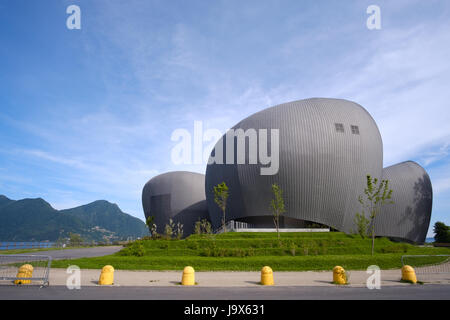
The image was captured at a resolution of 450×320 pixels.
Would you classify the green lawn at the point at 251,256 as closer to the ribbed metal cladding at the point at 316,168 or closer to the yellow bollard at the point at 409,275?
the yellow bollard at the point at 409,275

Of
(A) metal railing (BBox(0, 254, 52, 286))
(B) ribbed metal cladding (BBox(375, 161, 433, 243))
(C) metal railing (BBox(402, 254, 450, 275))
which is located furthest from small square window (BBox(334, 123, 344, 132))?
(A) metal railing (BBox(0, 254, 52, 286))

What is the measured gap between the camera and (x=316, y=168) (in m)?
36.3

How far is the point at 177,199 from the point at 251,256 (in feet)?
142

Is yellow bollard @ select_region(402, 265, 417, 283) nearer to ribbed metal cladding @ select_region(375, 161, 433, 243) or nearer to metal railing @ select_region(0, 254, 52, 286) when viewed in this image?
metal railing @ select_region(0, 254, 52, 286)

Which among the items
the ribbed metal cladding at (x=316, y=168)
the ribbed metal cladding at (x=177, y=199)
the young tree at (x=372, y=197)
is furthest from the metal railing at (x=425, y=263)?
the ribbed metal cladding at (x=177, y=199)

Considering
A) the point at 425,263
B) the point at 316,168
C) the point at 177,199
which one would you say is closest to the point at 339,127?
the point at 316,168

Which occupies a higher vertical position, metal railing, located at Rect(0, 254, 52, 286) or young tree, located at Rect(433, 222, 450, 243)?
metal railing, located at Rect(0, 254, 52, 286)

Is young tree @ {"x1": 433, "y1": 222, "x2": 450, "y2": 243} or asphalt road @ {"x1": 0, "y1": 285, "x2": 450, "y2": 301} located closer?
asphalt road @ {"x1": 0, "y1": 285, "x2": 450, "y2": 301}

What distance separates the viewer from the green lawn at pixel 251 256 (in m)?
16.0

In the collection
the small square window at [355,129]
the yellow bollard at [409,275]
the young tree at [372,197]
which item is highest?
the small square window at [355,129]

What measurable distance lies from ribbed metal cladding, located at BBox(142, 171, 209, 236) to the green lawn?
38.0 m

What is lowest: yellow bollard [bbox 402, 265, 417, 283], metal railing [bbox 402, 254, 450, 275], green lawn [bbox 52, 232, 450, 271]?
Answer: metal railing [bbox 402, 254, 450, 275]

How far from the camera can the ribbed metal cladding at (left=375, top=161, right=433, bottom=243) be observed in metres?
40.4

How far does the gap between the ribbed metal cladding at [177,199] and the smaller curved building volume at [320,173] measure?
47.3ft
